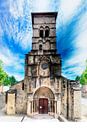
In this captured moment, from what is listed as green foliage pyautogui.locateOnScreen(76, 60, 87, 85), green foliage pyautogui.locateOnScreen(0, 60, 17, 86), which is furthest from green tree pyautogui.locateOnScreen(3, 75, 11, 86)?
green foliage pyautogui.locateOnScreen(76, 60, 87, 85)

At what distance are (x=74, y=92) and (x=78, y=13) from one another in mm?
1010

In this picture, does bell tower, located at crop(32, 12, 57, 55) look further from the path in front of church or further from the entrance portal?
the path in front of church

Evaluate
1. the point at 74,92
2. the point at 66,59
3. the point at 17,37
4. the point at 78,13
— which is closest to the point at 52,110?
the point at 74,92

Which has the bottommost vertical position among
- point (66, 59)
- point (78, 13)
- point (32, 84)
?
point (32, 84)

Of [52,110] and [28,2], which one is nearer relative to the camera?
[28,2]

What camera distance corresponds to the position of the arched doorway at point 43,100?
3967mm

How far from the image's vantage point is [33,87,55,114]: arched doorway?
397cm

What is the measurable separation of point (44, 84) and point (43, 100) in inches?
8.6

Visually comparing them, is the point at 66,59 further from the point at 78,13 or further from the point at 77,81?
the point at 78,13

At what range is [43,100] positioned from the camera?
403 cm

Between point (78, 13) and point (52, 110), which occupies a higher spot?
point (78, 13)

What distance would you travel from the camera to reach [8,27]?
12.2 feet

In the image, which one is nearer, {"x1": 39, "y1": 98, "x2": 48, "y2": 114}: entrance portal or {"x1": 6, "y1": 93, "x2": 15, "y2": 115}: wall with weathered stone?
{"x1": 6, "y1": 93, "x2": 15, "y2": 115}: wall with weathered stone

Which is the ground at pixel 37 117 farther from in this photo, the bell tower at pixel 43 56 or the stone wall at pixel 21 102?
the bell tower at pixel 43 56
